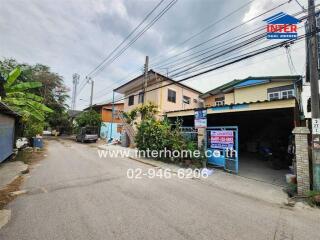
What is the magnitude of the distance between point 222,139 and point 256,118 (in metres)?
7.98

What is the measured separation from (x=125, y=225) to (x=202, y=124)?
7633 millimetres

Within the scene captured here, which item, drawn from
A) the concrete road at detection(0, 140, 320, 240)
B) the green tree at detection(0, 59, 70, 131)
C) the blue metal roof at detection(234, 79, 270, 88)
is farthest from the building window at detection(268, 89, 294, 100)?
the green tree at detection(0, 59, 70, 131)

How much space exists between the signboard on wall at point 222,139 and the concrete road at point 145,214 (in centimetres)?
327

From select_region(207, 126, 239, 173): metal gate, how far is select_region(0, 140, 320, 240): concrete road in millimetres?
3091

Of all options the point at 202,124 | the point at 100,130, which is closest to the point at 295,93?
the point at 202,124

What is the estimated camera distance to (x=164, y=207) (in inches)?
204

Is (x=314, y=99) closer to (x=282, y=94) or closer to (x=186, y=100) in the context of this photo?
(x=282, y=94)

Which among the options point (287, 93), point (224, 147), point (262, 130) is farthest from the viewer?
point (262, 130)

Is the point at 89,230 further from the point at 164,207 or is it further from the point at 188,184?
the point at 188,184

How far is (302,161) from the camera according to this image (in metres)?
6.59

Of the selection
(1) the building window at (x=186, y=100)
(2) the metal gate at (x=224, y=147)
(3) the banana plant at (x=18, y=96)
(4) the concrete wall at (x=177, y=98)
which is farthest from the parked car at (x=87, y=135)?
(2) the metal gate at (x=224, y=147)

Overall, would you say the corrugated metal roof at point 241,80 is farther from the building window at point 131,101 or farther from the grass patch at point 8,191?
the grass patch at point 8,191

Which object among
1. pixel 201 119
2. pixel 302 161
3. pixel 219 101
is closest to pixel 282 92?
pixel 219 101

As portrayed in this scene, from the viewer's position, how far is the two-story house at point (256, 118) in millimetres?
10921
